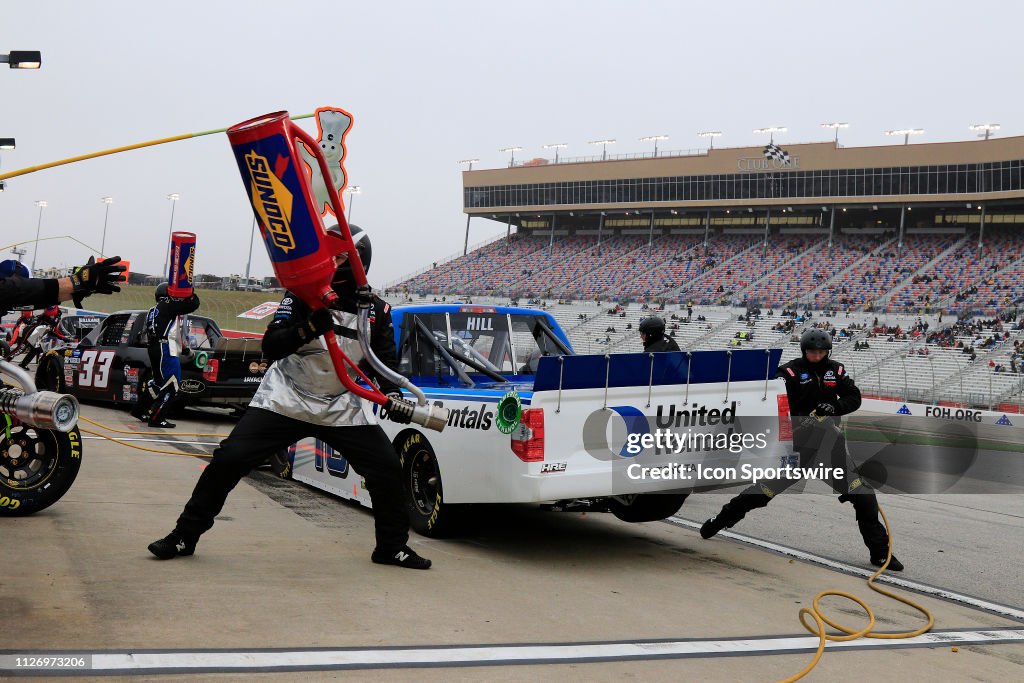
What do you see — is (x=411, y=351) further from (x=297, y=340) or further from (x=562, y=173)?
(x=562, y=173)

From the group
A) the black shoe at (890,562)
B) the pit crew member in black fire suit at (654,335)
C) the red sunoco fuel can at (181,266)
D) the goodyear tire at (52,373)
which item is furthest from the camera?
the goodyear tire at (52,373)

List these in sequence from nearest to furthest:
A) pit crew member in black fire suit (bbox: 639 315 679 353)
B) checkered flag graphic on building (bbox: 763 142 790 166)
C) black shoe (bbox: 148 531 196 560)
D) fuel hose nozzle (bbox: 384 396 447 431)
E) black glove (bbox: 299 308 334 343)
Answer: black glove (bbox: 299 308 334 343)
fuel hose nozzle (bbox: 384 396 447 431)
black shoe (bbox: 148 531 196 560)
pit crew member in black fire suit (bbox: 639 315 679 353)
checkered flag graphic on building (bbox: 763 142 790 166)

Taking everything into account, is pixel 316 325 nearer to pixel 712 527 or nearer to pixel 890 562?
pixel 712 527

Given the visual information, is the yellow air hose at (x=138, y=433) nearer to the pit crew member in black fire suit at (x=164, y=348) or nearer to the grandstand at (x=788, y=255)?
the pit crew member in black fire suit at (x=164, y=348)

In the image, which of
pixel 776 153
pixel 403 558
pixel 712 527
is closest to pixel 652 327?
pixel 712 527

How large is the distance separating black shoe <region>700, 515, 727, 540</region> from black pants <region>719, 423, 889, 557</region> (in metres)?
0.04

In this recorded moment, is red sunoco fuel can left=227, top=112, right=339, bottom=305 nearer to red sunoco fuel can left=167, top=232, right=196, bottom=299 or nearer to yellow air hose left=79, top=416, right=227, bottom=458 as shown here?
yellow air hose left=79, top=416, right=227, bottom=458

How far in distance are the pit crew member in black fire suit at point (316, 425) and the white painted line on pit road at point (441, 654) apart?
162cm

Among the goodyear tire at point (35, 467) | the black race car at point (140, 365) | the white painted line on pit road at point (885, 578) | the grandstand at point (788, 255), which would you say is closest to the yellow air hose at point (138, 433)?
the black race car at point (140, 365)

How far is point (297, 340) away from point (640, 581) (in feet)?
8.57

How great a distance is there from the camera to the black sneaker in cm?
580

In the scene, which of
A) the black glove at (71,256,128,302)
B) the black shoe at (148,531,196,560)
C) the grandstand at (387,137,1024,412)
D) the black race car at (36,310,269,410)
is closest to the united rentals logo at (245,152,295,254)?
the black glove at (71,256,128,302)

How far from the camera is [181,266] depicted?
12.7 meters

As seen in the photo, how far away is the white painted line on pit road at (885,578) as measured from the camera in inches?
231
